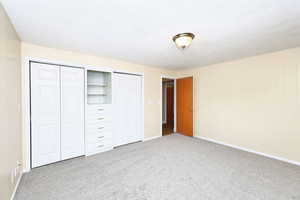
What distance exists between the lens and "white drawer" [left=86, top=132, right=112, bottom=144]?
10.2 ft

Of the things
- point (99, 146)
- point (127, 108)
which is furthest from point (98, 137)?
point (127, 108)

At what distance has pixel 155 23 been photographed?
5.91ft

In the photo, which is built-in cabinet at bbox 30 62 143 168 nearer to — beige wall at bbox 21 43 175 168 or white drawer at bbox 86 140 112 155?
white drawer at bbox 86 140 112 155

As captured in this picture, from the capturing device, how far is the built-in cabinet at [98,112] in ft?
10.2

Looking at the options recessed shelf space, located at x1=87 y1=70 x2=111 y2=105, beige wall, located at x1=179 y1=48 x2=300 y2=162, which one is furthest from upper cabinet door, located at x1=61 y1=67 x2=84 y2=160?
beige wall, located at x1=179 y1=48 x2=300 y2=162

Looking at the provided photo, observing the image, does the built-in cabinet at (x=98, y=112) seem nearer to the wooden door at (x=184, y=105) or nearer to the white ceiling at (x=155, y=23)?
the white ceiling at (x=155, y=23)

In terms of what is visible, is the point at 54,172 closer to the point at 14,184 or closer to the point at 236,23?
the point at 14,184

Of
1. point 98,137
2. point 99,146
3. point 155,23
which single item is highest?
point 155,23

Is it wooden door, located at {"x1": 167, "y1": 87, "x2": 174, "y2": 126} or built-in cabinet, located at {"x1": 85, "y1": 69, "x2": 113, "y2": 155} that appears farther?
wooden door, located at {"x1": 167, "y1": 87, "x2": 174, "y2": 126}

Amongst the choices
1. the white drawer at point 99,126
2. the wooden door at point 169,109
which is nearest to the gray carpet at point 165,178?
the white drawer at point 99,126

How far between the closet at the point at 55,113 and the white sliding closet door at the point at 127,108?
86 centimetres

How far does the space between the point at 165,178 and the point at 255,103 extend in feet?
8.91

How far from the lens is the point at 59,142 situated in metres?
2.74

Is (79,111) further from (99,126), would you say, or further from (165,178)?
(165,178)
